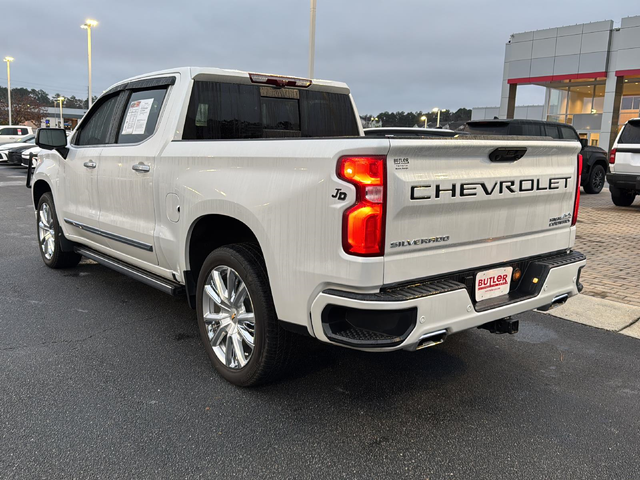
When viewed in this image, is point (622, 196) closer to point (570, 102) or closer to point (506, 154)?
point (506, 154)

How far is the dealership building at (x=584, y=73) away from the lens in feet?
99.0

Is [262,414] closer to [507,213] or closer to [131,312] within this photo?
[507,213]

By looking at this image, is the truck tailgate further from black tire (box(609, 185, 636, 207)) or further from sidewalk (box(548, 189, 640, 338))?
black tire (box(609, 185, 636, 207))

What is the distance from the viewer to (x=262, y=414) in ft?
10.3

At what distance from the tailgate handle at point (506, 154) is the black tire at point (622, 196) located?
37.7ft

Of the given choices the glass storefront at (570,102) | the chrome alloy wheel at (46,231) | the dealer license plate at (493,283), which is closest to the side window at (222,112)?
the dealer license plate at (493,283)

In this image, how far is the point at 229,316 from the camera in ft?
11.5

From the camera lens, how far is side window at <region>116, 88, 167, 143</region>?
426 cm

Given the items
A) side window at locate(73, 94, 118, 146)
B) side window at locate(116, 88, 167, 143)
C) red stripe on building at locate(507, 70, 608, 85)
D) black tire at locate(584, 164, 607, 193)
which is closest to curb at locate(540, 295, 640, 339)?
side window at locate(116, 88, 167, 143)

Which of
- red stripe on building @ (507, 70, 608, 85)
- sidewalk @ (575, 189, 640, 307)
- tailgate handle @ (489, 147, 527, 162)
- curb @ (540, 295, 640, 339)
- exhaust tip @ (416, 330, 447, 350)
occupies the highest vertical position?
red stripe on building @ (507, 70, 608, 85)

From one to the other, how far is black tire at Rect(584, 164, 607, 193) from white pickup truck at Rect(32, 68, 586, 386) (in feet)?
45.8

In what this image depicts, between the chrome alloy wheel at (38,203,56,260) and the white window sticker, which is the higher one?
the white window sticker

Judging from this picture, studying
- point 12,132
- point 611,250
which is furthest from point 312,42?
point 12,132

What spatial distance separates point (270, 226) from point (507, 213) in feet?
4.48
